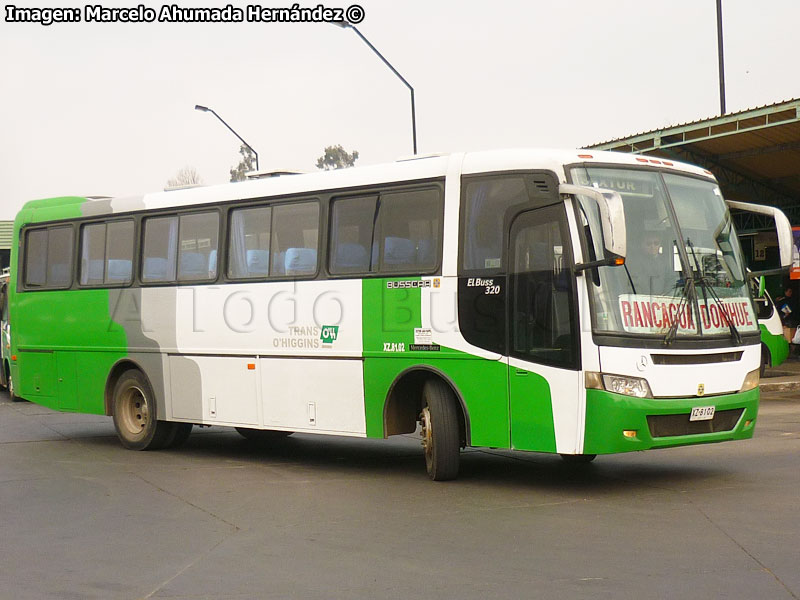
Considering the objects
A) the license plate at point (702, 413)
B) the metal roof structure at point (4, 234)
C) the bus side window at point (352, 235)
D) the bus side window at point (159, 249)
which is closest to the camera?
the license plate at point (702, 413)

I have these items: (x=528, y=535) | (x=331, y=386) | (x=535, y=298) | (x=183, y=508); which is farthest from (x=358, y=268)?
(x=528, y=535)

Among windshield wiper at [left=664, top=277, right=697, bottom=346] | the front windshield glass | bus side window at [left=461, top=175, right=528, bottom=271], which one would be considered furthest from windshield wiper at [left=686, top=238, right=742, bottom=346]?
bus side window at [left=461, top=175, right=528, bottom=271]

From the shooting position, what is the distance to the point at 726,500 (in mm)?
9398

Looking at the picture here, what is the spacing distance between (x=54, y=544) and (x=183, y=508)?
64.2 inches

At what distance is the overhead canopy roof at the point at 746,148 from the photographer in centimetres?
2252

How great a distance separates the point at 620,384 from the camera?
9.59 m

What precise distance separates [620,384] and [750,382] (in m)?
1.57

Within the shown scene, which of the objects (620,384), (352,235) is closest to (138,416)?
(352,235)

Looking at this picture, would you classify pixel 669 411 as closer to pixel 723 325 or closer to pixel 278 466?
pixel 723 325

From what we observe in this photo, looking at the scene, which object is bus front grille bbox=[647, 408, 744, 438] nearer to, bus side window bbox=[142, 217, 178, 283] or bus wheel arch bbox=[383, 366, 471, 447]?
bus wheel arch bbox=[383, 366, 471, 447]

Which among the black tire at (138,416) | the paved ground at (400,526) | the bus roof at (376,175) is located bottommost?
the paved ground at (400,526)

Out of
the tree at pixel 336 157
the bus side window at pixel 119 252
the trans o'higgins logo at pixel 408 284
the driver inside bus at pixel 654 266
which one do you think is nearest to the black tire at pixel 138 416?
the bus side window at pixel 119 252

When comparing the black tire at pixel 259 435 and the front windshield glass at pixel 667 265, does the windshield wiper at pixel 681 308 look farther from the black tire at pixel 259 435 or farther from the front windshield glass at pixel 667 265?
the black tire at pixel 259 435

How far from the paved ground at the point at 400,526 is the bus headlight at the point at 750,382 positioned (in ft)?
2.78
